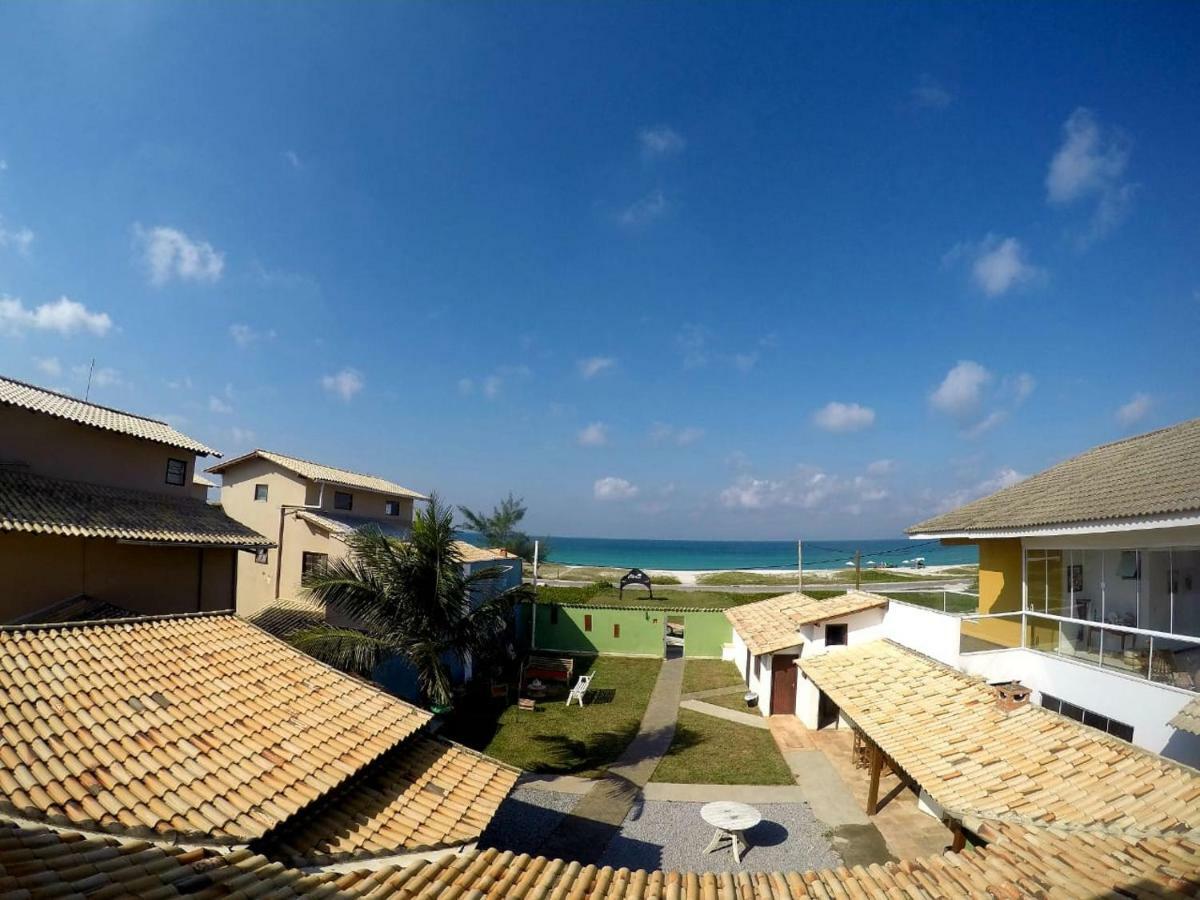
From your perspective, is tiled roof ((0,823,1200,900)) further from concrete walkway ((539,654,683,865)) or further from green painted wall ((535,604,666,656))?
green painted wall ((535,604,666,656))

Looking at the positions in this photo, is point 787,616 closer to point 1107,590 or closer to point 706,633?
point 706,633

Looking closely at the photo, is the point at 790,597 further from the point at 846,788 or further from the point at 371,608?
the point at 371,608

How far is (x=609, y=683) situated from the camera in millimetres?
24828

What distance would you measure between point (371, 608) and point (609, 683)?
1337cm

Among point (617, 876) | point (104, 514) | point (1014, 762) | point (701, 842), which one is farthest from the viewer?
point (104, 514)

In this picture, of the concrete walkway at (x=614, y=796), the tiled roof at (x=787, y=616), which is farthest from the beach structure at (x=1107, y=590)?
the concrete walkway at (x=614, y=796)

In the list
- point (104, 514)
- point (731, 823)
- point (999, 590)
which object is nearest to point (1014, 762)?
point (731, 823)

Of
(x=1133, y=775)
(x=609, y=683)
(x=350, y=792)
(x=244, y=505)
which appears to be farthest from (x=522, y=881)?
(x=244, y=505)

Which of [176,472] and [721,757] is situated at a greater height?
[176,472]

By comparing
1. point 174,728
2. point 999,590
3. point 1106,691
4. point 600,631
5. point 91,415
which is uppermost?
point 91,415

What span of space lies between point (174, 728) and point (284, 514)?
19462 millimetres

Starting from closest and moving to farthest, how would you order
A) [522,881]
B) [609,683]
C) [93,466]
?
[522,881], [93,466], [609,683]

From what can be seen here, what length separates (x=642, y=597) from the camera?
160 feet

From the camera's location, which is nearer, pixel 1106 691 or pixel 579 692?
pixel 1106 691
